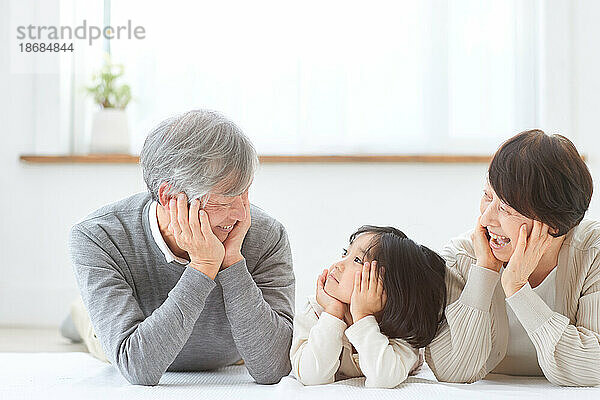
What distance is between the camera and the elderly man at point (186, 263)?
1.54 meters

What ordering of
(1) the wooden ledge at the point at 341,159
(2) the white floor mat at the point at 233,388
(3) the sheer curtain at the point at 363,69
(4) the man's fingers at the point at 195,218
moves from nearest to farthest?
(2) the white floor mat at the point at 233,388
(4) the man's fingers at the point at 195,218
(1) the wooden ledge at the point at 341,159
(3) the sheer curtain at the point at 363,69

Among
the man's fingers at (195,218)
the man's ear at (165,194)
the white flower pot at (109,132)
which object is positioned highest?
the white flower pot at (109,132)

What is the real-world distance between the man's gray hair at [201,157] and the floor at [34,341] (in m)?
1.17

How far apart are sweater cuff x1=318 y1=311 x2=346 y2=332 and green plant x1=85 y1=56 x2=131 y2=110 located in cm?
196

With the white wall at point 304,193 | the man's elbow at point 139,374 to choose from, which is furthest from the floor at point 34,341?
the man's elbow at point 139,374

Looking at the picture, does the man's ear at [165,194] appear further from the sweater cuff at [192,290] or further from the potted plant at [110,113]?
the potted plant at [110,113]

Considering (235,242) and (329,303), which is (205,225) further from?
(329,303)

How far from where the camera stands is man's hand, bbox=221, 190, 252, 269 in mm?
1611

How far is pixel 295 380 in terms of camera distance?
1601 mm

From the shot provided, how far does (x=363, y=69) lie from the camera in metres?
3.22

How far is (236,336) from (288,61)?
1.83m

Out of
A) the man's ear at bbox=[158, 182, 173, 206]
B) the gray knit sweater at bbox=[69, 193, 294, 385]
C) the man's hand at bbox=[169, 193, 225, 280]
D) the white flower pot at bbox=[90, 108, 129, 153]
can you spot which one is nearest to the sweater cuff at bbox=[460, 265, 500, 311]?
the gray knit sweater at bbox=[69, 193, 294, 385]

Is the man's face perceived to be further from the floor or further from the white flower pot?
the white flower pot

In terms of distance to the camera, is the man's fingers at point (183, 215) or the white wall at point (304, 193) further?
the white wall at point (304, 193)
